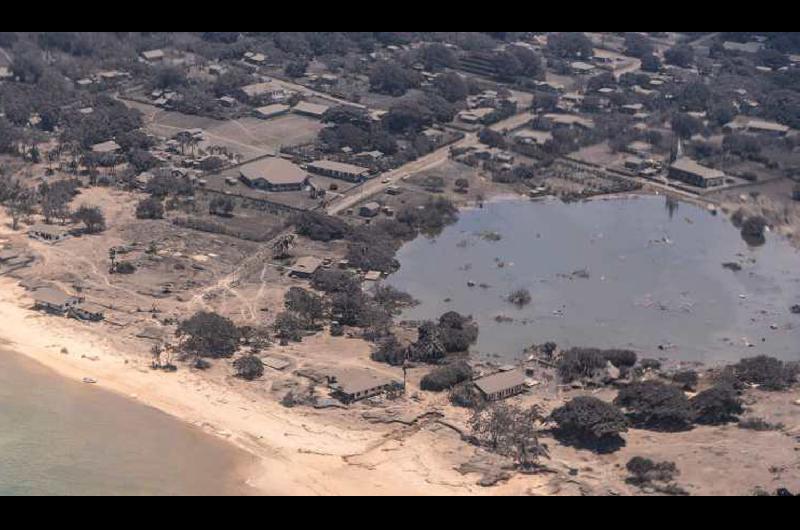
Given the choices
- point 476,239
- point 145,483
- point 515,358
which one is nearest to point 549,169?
point 476,239

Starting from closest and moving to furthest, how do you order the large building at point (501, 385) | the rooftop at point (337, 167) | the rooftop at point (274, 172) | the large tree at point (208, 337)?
the large building at point (501, 385), the large tree at point (208, 337), the rooftop at point (274, 172), the rooftop at point (337, 167)

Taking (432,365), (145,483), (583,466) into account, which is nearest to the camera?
(145,483)

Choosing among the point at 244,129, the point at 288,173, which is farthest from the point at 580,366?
the point at 244,129

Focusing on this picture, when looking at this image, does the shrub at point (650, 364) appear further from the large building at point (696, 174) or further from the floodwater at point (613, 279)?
the large building at point (696, 174)

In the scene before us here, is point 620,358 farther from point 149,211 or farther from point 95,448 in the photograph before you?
point 149,211

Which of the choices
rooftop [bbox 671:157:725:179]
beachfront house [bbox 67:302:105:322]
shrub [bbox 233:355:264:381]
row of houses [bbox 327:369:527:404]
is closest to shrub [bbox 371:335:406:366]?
row of houses [bbox 327:369:527:404]

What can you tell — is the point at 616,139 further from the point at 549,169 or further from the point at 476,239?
the point at 476,239

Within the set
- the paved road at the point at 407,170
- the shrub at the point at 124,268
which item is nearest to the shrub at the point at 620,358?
the paved road at the point at 407,170
